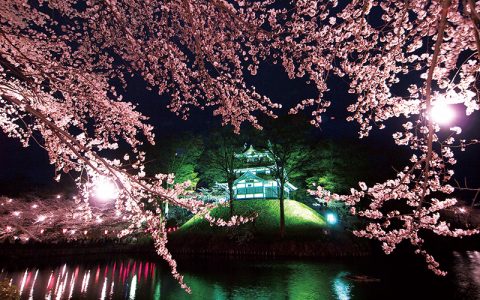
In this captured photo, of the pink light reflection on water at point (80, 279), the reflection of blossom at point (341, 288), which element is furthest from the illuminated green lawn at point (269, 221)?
the reflection of blossom at point (341, 288)

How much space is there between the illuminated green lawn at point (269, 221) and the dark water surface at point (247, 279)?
182 inches

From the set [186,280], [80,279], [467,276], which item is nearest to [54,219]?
[80,279]

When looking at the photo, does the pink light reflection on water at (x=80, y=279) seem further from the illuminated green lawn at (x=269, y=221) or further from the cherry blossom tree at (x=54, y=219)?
the illuminated green lawn at (x=269, y=221)

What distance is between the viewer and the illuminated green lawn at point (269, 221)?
78.9ft

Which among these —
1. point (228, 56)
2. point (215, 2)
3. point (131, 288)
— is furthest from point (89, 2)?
point (131, 288)

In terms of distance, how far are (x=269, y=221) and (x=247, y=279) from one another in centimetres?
1205

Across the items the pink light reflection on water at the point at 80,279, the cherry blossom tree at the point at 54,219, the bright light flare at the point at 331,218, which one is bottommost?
the pink light reflection on water at the point at 80,279

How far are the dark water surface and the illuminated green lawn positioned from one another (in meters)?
4.62

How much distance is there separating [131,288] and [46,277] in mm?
6203

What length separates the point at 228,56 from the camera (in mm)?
5648

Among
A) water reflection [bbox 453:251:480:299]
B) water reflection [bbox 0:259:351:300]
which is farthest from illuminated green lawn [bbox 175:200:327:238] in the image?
water reflection [bbox 453:251:480:299]

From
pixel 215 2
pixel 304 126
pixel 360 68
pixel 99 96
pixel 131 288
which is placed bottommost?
pixel 131 288

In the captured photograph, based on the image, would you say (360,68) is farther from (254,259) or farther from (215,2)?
(254,259)

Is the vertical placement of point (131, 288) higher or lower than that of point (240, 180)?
lower
